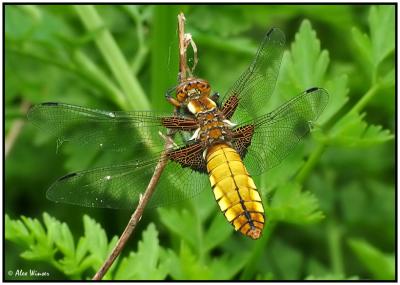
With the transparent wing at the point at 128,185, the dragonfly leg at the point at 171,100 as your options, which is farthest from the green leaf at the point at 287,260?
the dragonfly leg at the point at 171,100

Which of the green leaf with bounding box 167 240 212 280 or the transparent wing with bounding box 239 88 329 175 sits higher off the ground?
the transparent wing with bounding box 239 88 329 175

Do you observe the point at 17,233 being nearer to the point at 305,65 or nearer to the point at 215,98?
the point at 215,98

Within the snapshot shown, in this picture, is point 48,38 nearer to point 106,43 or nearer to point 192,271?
point 106,43

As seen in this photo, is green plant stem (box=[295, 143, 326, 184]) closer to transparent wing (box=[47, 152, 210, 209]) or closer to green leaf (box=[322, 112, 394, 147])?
green leaf (box=[322, 112, 394, 147])

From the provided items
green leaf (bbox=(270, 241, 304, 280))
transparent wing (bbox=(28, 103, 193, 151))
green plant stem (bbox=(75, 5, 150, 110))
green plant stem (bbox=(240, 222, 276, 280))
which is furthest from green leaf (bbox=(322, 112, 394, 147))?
green leaf (bbox=(270, 241, 304, 280))

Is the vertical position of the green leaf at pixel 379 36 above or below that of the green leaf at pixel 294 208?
above

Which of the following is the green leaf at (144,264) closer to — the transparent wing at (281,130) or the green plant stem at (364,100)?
the transparent wing at (281,130)
